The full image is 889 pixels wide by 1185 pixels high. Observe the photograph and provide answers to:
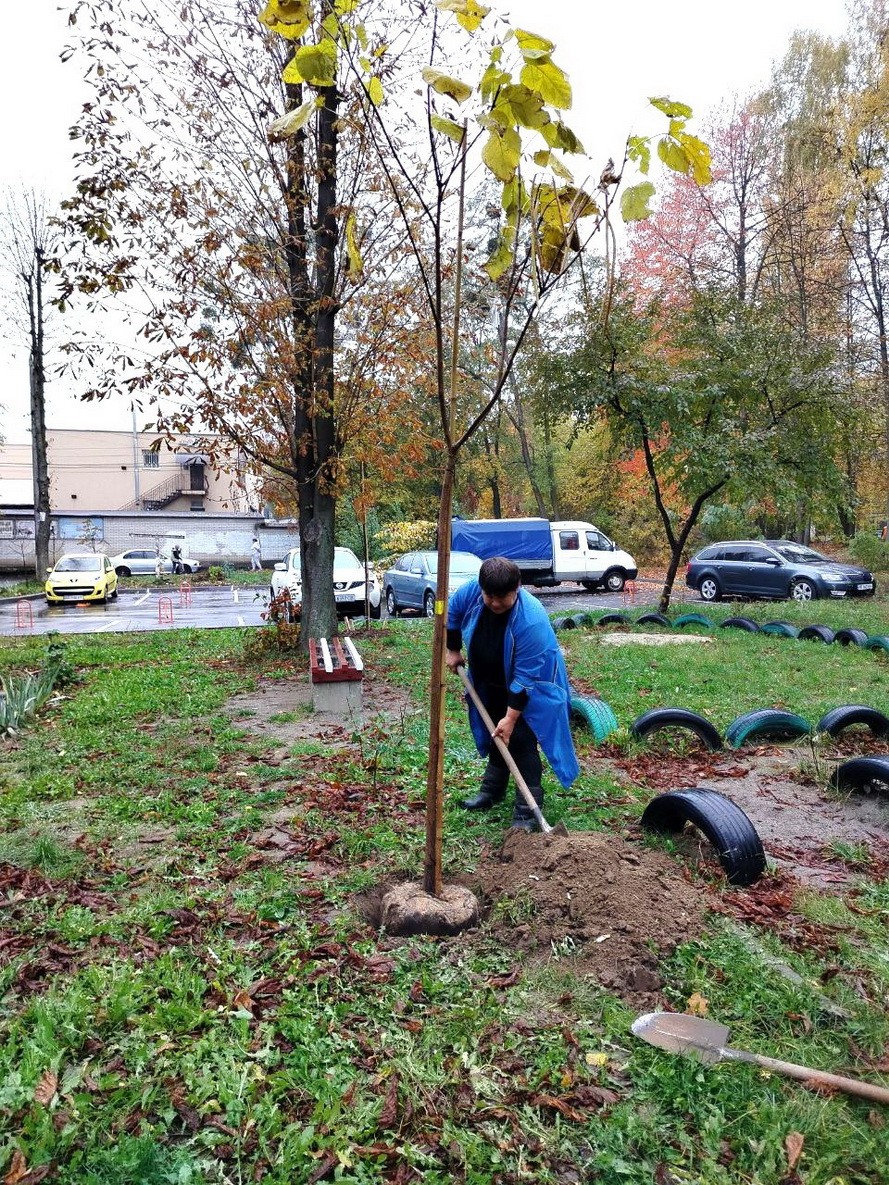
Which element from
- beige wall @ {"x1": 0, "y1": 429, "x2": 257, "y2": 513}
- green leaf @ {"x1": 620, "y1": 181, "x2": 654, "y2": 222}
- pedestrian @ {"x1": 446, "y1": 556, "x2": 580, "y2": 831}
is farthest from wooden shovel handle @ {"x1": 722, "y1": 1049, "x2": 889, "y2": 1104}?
beige wall @ {"x1": 0, "y1": 429, "x2": 257, "y2": 513}

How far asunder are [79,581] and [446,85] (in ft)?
83.2

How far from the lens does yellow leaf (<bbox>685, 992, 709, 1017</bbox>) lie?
2.85 meters

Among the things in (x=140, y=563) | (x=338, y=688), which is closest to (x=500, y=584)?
(x=338, y=688)

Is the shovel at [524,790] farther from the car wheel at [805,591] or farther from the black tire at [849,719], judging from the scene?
the car wheel at [805,591]

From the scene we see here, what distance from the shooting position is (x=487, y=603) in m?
4.46

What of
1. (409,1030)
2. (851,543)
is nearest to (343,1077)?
(409,1030)

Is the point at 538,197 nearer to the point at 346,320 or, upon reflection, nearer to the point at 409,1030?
the point at 409,1030

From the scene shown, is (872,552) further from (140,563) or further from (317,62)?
(140,563)

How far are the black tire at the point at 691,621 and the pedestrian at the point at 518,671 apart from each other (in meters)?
10.2

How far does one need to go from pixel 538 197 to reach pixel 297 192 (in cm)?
761

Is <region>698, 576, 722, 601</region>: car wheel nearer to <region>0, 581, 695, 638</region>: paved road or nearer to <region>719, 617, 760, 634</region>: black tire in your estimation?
<region>0, 581, 695, 638</region>: paved road

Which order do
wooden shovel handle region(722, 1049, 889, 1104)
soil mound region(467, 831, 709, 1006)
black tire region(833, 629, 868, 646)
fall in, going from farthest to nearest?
black tire region(833, 629, 868, 646) → soil mound region(467, 831, 709, 1006) → wooden shovel handle region(722, 1049, 889, 1104)

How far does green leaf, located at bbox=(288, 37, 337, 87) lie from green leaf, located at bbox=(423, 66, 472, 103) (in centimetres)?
36

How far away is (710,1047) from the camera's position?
262 cm
